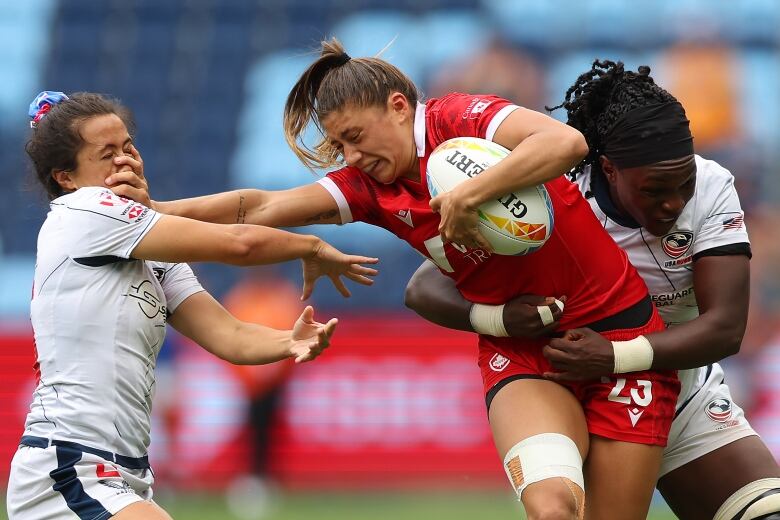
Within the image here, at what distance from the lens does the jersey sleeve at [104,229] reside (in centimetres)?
410

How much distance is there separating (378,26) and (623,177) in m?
10.1

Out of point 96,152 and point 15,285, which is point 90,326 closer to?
point 96,152

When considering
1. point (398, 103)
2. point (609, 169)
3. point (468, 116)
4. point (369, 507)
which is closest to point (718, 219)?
point (609, 169)

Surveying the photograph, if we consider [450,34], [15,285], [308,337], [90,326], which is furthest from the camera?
[450,34]

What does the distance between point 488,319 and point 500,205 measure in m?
0.57

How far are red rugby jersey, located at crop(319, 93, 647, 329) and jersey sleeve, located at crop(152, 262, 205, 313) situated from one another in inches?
33.0

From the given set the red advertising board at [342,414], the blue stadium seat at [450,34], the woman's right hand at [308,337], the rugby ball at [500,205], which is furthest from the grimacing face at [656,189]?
the blue stadium seat at [450,34]

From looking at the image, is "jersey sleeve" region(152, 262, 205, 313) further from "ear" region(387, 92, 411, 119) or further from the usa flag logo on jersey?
the usa flag logo on jersey

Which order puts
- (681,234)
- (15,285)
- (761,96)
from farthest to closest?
(761,96), (15,285), (681,234)

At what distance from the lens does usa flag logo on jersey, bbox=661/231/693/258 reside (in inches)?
183

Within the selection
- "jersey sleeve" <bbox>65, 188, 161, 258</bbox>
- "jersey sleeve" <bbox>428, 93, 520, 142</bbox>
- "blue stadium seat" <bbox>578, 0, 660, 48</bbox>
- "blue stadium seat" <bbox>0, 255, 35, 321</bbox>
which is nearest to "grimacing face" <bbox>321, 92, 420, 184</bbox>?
"jersey sleeve" <bbox>428, 93, 520, 142</bbox>

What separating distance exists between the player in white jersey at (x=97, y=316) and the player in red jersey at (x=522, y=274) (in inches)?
21.7

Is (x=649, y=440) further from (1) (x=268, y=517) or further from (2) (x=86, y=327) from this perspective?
(1) (x=268, y=517)

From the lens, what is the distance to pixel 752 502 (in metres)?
4.76
